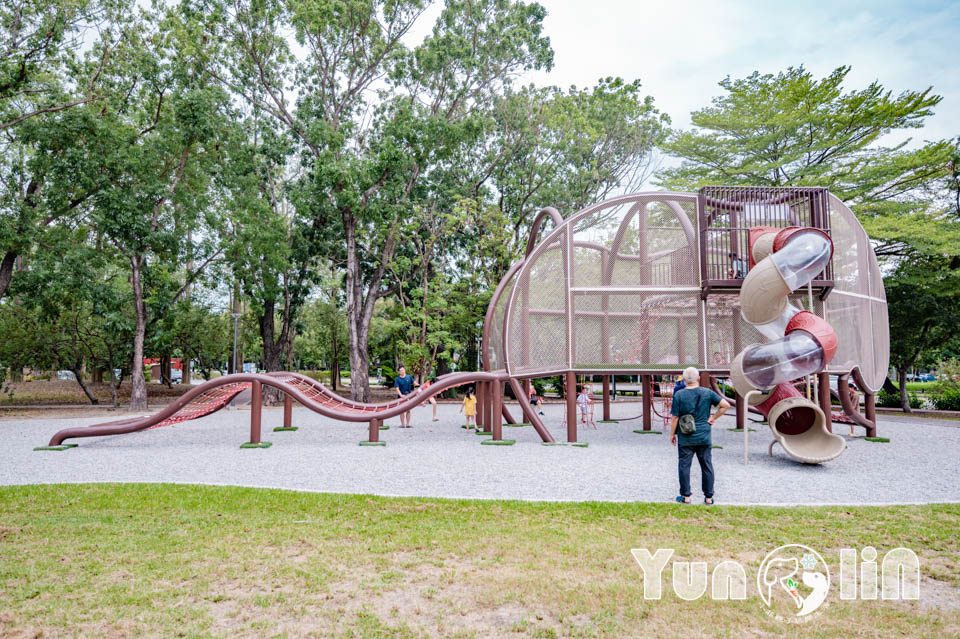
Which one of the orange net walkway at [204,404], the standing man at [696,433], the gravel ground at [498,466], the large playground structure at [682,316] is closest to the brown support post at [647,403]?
the gravel ground at [498,466]

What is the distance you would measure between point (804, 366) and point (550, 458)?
4.62 metres

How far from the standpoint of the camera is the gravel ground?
25.9ft

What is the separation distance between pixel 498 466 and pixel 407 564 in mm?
5162

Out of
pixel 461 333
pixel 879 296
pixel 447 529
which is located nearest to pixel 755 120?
pixel 879 296

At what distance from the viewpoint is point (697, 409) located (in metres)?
6.88

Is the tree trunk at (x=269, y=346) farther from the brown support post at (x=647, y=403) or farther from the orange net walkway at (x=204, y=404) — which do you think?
the brown support post at (x=647, y=403)

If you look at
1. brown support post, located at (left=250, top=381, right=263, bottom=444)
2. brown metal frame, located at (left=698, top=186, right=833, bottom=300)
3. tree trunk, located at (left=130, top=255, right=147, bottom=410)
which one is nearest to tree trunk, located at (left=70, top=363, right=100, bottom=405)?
tree trunk, located at (left=130, top=255, right=147, bottom=410)

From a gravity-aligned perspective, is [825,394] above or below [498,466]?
above

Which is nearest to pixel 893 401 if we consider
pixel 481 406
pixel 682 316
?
pixel 682 316

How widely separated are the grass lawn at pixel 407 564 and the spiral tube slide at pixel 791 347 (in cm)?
307

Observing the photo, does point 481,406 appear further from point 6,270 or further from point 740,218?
point 6,270

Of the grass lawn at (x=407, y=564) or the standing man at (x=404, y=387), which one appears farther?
the standing man at (x=404, y=387)

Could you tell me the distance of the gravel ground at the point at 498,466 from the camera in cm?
789

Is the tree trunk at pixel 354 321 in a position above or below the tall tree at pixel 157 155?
below
